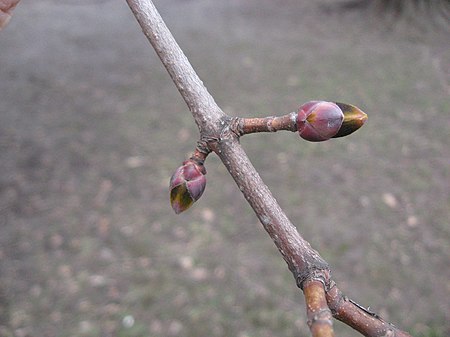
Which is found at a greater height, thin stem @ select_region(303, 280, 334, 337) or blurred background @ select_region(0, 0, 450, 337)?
thin stem @ select_region(303, 280, 334, 337)

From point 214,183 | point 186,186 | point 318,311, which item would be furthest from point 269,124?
point 214,183

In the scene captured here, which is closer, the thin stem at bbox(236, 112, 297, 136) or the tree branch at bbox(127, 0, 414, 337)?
the tree branch at bbox(127, 0, 414, 337)

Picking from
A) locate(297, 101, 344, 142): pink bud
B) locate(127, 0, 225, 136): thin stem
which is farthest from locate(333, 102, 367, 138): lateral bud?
locate(127, 0, 225, 136): thin stem

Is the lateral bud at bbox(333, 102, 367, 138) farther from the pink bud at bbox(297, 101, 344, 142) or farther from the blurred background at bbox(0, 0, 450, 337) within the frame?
the blurred background at bbox(0, 0, 450, 337)

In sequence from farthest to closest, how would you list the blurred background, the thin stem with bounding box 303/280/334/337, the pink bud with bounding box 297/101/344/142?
1. the blurred background
2. the pink bud with bounding box 297/101/344/142
3. the thin stem with bounding box 303/280/334/337

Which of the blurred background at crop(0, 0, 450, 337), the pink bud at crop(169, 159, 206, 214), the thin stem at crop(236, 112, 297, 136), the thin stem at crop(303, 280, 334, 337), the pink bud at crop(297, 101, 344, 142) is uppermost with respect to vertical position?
the pink bud at crop(297, 101, 344, 142)

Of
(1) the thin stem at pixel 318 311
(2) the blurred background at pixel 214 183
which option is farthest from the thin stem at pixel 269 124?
(2) the blurred background at pixel 214 183

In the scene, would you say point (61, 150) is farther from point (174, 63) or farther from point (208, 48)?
point (174, 63)

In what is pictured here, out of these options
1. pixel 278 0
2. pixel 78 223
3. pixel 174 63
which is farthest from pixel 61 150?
pixel 278 0
